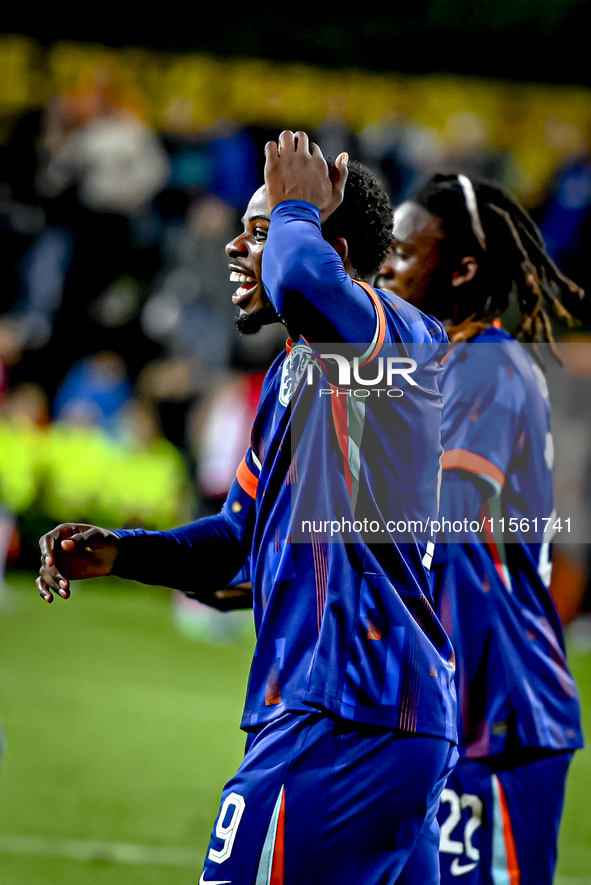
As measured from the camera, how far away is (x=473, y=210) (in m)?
3.41

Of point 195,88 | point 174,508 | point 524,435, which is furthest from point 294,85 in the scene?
point 524,435

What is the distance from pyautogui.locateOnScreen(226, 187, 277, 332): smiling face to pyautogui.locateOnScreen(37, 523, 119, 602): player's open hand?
24.0 inches

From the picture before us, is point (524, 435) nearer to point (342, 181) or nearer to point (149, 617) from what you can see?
point (342, 181)

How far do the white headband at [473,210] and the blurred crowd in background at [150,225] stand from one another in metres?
6.72

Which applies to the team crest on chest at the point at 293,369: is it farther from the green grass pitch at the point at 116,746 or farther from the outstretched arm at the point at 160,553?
the green grass pitch at the point at 116,746

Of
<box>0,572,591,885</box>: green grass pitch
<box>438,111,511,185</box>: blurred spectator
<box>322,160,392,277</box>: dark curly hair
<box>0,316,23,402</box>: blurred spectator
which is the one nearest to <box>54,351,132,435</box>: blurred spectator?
<box>0,316,23,402</box>: blurred spectator

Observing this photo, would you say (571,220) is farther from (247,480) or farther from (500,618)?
(247,480)

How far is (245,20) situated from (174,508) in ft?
21.1

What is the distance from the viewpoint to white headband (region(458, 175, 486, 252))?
3393 millimetres

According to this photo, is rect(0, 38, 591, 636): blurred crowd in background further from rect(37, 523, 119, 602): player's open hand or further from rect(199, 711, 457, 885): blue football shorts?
rect(199, 711, 457, 885): blue football shorts

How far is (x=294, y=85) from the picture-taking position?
12.6 m

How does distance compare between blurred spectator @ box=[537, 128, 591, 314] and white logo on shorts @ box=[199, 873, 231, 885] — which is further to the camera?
blurred spectator @ box=[537, 128, 591, 314]

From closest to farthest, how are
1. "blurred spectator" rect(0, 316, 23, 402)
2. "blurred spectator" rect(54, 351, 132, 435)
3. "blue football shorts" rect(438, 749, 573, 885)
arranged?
"blue football shorts" rect(438, 749, 573, 885), "blurred spectator" rect(54, 351, 132, 435), "blurred spectator" rect(0, 316, 23, 402)

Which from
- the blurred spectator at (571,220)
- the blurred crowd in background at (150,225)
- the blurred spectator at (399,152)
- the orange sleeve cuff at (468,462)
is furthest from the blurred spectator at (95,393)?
the orange sleeve cuff at (468,462)
